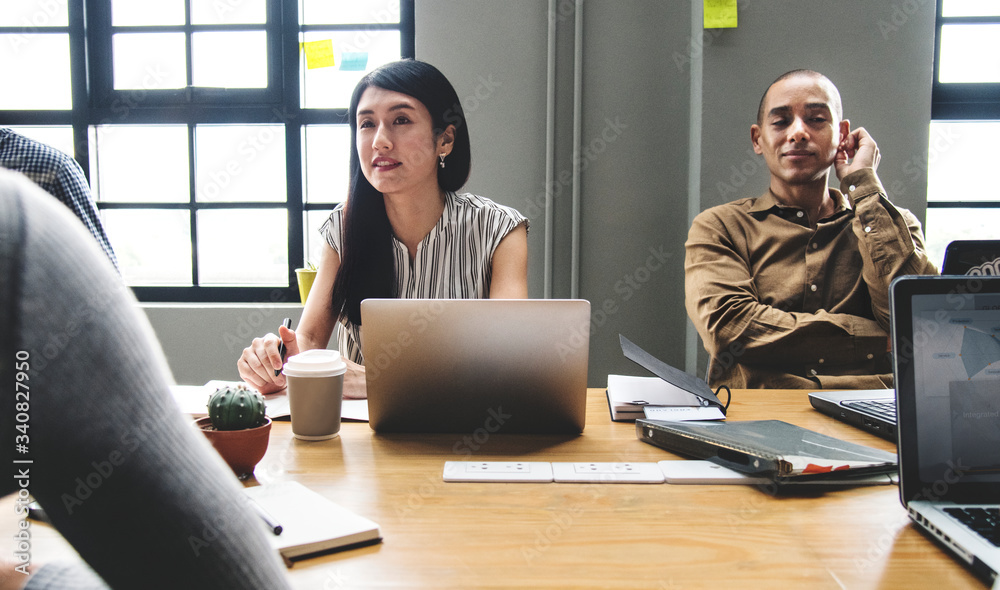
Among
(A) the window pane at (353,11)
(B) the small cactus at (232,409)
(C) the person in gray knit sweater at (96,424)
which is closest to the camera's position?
(C) the person in gray knit sweater at (96,424)

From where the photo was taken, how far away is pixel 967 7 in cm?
255

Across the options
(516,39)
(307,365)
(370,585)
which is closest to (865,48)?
(516,39)

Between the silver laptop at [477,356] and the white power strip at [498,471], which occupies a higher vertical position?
the silver laptop at [477,356]

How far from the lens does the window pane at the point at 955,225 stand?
8.55 ft

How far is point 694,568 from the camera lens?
1.89 feet

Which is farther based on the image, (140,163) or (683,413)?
(140,163)

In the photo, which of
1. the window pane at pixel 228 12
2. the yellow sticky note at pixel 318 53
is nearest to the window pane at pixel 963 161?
the yellow sticky note at pixel 318 53

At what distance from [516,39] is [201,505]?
8.14 feet

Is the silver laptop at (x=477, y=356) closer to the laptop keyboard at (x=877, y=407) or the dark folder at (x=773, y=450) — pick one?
the dark folder at (x=773, y=450)

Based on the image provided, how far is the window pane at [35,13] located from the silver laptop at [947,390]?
3.35 meters

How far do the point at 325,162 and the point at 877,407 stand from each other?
2352 millimetres

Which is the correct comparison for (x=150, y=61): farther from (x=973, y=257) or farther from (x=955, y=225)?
(x=955, y=225)

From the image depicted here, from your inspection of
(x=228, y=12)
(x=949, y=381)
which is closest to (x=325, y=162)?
(x=228, y=12)

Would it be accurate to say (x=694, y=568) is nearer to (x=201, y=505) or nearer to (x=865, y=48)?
(x=201, y=505)
